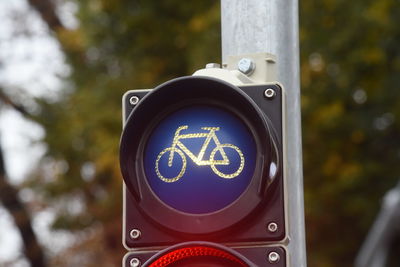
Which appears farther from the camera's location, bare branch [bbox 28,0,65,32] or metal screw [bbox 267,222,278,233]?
bare branch [bbox 28,0,65,32]

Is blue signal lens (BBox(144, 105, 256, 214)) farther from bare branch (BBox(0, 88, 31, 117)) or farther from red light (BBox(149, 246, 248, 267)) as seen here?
bare branch (BBox(0, 88, 31, 117))

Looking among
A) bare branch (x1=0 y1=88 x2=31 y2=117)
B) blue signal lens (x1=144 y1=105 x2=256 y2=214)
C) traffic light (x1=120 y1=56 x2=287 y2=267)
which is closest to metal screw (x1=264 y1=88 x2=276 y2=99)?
traffic light (x1=120 y1=56 x2=287 y2=267)

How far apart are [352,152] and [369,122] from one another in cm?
49

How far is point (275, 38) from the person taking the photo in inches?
145

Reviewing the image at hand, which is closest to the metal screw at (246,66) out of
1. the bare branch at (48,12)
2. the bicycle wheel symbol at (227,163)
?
the bicycle wheel symbol at (227,163)

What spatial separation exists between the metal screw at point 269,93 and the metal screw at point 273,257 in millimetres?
449

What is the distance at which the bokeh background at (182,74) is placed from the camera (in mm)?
15555

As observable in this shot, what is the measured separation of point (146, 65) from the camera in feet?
56.6

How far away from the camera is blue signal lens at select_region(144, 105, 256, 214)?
10.5 feet

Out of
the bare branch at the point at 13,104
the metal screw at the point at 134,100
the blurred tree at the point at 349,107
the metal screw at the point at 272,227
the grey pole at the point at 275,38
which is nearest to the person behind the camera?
the metal screw at the point at 272,227

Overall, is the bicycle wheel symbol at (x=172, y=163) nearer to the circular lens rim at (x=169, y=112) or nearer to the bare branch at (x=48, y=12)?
the circular lens rim at (x=169, y=112)

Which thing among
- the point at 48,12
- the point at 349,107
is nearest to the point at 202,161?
the point at 349,107

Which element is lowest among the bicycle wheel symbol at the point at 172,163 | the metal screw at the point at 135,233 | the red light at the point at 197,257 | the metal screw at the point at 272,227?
the red light at the point at 197,257

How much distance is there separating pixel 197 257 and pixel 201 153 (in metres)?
0.29
